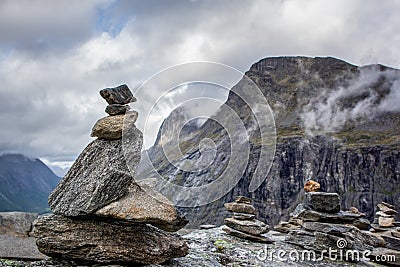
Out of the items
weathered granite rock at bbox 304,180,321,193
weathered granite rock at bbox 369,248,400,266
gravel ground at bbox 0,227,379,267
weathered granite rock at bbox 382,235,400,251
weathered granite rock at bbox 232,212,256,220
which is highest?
weathered granite rock at bbox 304,180,321,193

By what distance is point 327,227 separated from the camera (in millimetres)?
19125

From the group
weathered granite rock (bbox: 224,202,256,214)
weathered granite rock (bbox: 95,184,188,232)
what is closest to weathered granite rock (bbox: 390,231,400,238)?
weathered granite rock (bbox: 224,202,256,214)

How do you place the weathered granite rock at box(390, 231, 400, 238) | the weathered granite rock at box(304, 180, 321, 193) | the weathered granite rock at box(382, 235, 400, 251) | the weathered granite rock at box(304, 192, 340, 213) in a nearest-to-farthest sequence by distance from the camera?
the weathered granite rock at box(304, 192, 340, 213) < the weathered granite rock at box(382, 235, 400, 251) < the weathered granite rock at box(304, 180, 321, 193) < the weathered granite rock at box(390, 231, 400, 238)

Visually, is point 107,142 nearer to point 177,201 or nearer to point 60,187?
point 60,187

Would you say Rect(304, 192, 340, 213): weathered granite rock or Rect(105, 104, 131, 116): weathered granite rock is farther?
Rect(304, 192, 340, 213): weathered granite rock

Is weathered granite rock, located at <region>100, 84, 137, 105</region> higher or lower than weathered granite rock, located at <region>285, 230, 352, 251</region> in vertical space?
higher

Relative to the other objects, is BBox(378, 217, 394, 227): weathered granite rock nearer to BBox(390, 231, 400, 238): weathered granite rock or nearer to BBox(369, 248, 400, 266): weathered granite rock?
BBox(390, 231, 400, 238): weathered granite rock

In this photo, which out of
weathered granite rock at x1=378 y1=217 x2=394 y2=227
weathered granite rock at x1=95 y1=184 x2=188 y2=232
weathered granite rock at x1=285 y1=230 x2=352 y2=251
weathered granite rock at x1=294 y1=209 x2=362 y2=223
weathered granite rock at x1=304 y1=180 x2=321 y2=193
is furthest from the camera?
weathered granite rock at x1=378 y1=217 x2=394 y2=227

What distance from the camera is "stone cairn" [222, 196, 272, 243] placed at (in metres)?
21.2

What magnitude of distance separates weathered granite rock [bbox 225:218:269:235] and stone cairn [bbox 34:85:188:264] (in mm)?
9235

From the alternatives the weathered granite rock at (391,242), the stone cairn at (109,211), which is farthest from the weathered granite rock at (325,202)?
the stone cairn at (109,211)

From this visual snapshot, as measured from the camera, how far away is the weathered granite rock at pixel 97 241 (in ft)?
38.6

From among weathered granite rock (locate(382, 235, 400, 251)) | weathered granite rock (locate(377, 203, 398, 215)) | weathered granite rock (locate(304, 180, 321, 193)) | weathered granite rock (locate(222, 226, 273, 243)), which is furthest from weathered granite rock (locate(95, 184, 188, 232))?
weathered granite rock (locate(377, 203, 398, 215))

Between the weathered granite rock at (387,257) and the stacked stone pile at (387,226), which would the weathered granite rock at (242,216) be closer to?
the weathered granite rock at (387,257)
